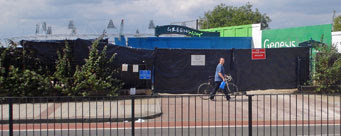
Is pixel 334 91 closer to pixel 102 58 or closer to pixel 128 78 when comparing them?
pixel 128 78

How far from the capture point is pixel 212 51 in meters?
17.5

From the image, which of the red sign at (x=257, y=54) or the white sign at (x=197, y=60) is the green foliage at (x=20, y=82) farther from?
the red sign at (x=257, y=54)

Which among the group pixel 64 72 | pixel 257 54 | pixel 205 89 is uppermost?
pixel 257 54

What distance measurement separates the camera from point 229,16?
249 feet

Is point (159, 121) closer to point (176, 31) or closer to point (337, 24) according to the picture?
point (176, 31)

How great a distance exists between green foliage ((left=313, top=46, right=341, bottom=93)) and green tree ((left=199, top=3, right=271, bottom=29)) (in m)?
56.3

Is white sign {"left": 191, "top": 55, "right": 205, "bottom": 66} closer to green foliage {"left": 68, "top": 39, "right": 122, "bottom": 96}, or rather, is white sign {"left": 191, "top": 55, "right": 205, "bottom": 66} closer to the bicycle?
the bicycle

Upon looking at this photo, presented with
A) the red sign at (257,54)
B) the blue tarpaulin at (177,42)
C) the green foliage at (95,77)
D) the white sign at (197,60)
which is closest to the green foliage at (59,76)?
the green foliage at (95,77)

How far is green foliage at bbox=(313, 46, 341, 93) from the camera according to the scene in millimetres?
16594

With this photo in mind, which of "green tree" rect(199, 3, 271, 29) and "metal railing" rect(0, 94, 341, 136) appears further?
"green tree" rect(199, 3, 271, 29)

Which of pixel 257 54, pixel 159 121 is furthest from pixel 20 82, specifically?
pixel 257 54

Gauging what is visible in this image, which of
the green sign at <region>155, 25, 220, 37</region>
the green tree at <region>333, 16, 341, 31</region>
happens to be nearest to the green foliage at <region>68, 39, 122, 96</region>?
the green sign at <region>155, 25, 220, 37</region>

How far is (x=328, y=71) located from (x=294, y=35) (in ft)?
22.8

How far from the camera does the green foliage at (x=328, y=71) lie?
16.6 metres
